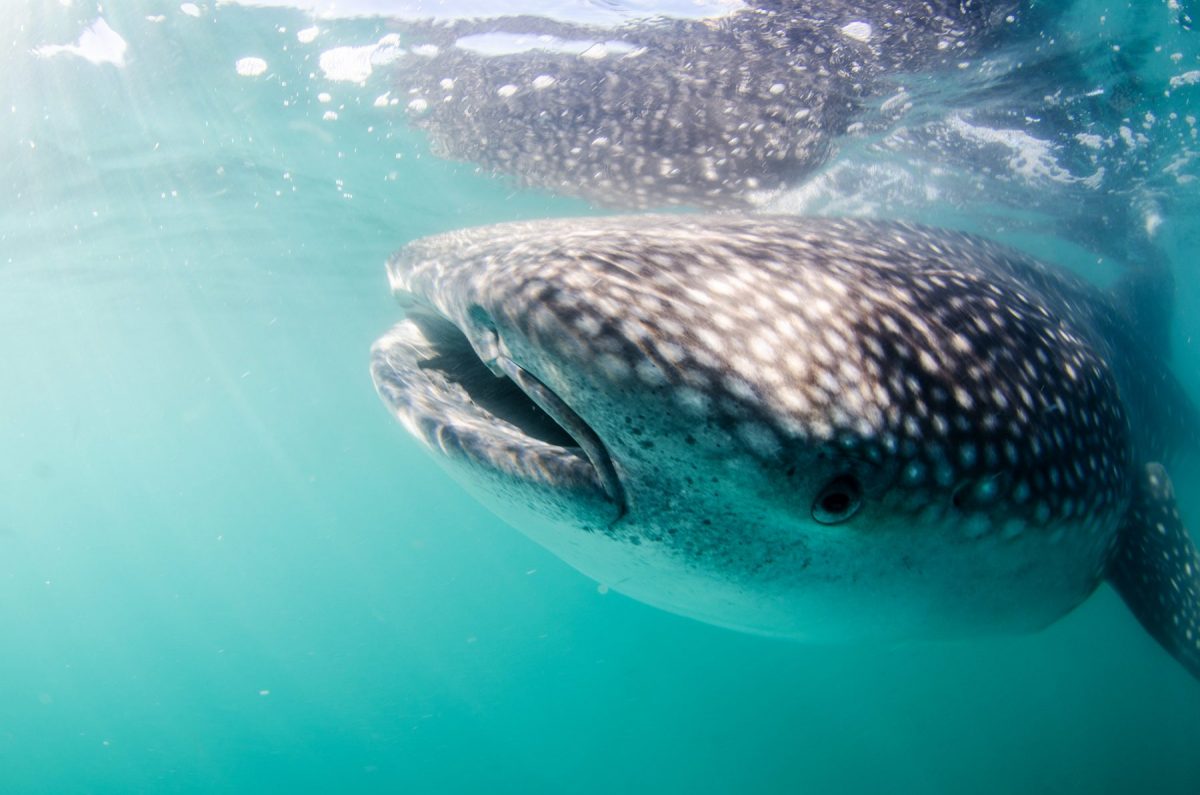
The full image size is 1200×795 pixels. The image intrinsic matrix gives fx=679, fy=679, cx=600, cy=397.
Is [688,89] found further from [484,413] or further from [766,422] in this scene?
[766,422]

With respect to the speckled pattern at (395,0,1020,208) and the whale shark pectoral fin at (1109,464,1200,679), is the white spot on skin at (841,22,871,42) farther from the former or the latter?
the whale shark pectoral fin at (1109,464,1200,679)

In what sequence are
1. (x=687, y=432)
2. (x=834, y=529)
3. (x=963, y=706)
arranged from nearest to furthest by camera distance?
(x=687, y=432) < (x=834, y=529) < (x=963, y=706)

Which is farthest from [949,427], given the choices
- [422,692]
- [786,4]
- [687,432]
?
[422,692]

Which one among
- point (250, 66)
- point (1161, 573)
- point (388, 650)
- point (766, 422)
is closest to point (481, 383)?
point (766, 422)

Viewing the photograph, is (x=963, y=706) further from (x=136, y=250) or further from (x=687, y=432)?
(x=136, y=250)

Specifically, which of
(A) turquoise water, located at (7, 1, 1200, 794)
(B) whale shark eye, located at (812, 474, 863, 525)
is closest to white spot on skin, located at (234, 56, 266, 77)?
(A) turquoise water, located at (7, 1, 1200, 794)

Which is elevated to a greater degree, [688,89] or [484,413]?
[688,89]

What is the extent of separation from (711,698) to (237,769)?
19289 mm

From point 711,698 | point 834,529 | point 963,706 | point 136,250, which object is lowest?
point 711,698

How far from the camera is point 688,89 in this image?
858 cm

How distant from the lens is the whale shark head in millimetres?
1458

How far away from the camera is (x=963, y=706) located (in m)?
15.6

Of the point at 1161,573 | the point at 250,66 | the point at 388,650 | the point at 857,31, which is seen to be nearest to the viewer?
the point at 1161,573

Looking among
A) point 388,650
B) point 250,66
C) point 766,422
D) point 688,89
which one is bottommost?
point 388,650
